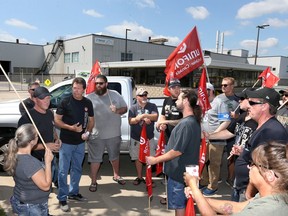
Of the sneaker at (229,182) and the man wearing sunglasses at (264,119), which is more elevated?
the man wearing sunglasses at (264,119)

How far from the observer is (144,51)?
156 ft

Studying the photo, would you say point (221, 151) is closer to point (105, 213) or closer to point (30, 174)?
point (105, 213)

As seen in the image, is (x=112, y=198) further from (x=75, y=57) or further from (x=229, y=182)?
(x=75, y=57)

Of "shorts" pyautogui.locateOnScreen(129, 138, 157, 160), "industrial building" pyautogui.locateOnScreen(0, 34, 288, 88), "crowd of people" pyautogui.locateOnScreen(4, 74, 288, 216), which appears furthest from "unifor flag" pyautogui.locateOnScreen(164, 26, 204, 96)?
"industrial building" pyautogui.locateOnScreen(0, 34, 288, 88)

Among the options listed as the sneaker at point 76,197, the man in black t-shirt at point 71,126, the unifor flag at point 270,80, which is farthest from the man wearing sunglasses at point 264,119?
the unifor flag at point 270,80

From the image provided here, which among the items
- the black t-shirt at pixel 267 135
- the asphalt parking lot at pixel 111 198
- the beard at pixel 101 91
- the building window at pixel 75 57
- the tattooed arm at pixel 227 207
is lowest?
the asphalt parking lot at pixel 111 198

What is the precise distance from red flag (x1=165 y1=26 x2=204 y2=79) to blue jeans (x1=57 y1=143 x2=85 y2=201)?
2131mm

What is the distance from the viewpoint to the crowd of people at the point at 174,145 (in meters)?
1.86

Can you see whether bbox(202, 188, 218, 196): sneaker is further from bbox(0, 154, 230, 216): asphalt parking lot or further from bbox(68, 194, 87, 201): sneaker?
bbox(68, 194, 87, 201): sneaker

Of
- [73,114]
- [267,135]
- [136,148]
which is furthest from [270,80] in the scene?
[73,114]

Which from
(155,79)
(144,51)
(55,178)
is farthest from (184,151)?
(144,51)

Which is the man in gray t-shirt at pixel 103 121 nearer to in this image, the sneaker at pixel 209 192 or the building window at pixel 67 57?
the sneaker at pixel 209 192

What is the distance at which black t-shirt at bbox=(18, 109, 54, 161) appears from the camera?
372 cm

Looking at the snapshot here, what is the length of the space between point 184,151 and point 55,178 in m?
2.74
